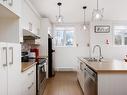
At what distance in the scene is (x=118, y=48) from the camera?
7.62 meters

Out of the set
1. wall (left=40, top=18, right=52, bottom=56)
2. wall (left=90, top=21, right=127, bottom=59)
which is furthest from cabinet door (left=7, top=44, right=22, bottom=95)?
wall (left=90, top=21, right=127, bottom=59)

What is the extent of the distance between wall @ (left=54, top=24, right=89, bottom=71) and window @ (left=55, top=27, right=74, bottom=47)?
234 millimetres

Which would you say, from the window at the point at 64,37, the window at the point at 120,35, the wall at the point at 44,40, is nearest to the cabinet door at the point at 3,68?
the wall at the point at 44,40

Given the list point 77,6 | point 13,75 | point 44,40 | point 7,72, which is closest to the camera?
point 7,72

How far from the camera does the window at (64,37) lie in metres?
8.28

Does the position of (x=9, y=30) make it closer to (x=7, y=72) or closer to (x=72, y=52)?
(x=7, y=72)

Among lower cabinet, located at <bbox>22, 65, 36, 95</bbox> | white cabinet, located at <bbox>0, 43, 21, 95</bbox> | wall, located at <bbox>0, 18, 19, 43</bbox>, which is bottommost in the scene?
lower cabinet, located at <bbox>22, 65, 36, 95</bbox>

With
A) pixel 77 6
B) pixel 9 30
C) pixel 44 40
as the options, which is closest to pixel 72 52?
pixel 44 40

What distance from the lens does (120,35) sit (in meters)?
7.86

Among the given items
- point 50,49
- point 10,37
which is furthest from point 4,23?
point 50,49

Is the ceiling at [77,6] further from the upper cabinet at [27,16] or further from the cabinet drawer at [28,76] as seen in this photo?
the cabinet drawer at [28,76]

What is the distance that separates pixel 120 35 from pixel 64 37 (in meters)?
2.66

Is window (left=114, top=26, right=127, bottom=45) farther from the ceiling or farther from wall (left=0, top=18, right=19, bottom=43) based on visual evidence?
wall (left=0, top=18, right=19, bottom=43)

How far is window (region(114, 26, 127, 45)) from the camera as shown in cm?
782
